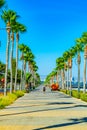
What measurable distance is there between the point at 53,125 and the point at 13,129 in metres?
2.54

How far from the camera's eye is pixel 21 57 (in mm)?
102000

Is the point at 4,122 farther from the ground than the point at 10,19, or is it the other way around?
the point at 10,19

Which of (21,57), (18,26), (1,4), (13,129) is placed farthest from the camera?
(21,57)

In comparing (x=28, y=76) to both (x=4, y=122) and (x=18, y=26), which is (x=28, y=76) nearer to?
(x=18, y=26)

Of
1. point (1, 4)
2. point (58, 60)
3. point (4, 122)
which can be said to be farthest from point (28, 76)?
point (4, 122)

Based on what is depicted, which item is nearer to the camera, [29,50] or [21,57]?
[21,57]

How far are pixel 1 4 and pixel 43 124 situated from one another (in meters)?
12.6

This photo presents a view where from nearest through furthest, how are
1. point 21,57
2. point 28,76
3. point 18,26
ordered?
point 18,26
point 21,57
point 28,76

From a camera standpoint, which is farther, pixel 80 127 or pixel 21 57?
pixel 21 57

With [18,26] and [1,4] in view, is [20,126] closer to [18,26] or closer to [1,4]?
[1,4]

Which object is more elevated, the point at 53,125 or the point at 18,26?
the point at 18,26

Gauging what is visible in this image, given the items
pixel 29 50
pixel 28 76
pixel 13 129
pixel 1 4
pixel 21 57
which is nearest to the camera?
pixel 13 129

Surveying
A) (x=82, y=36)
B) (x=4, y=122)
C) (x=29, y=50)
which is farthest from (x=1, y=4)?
(x=29, y=50)

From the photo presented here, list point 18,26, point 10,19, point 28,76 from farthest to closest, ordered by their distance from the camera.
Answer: point 28,76
point 18,26
point 10,19
